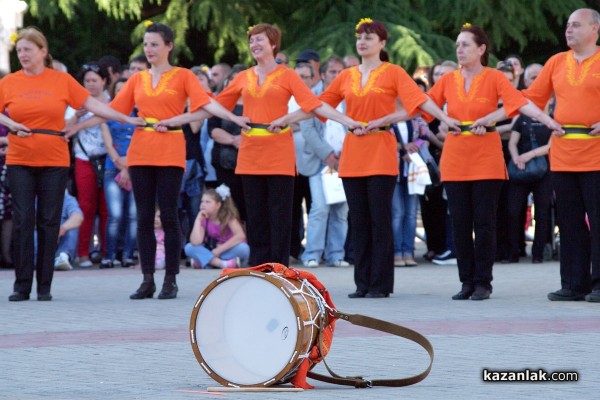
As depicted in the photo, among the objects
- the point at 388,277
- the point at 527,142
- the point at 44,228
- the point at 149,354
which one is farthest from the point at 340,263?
the point at 149,354

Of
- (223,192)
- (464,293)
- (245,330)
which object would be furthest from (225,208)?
(245,330)

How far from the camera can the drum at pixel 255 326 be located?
641 cm

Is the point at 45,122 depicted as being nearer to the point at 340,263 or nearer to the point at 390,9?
the point at 340,263

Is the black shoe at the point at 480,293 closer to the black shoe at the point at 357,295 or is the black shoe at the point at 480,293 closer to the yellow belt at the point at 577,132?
the black shoe at the point at 357,295

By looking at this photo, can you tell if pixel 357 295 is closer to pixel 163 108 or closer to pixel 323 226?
pixel 163 108

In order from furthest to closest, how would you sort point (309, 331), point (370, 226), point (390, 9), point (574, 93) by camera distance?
1. point (390, 9)
2. point (370, 226)
3. point (574, 93)
4. point (309, 331)

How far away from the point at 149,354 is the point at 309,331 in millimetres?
1616

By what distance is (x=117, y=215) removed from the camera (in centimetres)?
1427

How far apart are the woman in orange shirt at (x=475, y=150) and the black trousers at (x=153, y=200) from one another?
2.16m

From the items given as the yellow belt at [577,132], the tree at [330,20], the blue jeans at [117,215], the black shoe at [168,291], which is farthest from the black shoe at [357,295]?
the tree at [330,20]

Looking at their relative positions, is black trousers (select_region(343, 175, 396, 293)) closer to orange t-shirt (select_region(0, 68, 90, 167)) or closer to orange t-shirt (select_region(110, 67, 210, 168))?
orange t-shirt (select_region(110, 67, 210, 168))

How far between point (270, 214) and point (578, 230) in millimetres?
2459

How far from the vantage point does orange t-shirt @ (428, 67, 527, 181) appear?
10523 mm

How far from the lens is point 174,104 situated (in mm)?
10688
